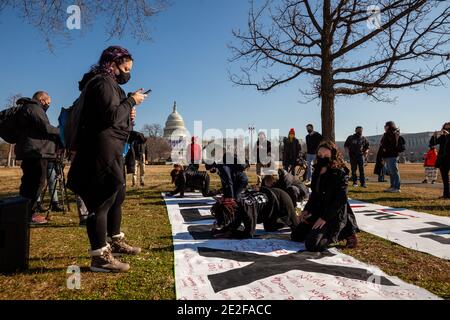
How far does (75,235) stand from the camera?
470cm

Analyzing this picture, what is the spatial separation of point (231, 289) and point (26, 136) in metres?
4.19

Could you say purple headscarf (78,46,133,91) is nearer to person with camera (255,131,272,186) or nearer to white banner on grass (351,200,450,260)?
white banner on grass (351,200,450,260)

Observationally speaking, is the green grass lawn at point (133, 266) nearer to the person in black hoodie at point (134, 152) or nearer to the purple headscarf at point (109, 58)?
the person in black hoodie at point (134, 152)

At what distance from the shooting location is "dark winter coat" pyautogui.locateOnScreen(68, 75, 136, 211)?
2.90 metres

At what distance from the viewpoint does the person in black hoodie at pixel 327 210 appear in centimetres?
397

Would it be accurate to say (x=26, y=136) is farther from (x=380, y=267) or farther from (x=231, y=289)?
(x=380, y=267)

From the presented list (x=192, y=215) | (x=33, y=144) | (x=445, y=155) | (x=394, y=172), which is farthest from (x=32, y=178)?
(x=394, y=172)

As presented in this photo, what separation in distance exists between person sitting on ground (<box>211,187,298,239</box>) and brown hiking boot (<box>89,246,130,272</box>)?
1.81 m

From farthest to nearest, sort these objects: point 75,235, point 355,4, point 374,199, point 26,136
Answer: point 355,4
point 374,199
point 26,136
point 75,235

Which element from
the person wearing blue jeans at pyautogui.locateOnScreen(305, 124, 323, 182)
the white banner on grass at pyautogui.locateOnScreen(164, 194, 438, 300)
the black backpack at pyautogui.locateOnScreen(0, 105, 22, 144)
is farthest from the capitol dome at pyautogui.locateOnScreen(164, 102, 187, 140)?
the white banner on grass at pyautogui.locateOnScreen(164, 194, 438, 300)

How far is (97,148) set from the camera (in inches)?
115

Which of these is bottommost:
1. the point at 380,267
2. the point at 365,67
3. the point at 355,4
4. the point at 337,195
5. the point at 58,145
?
the point at 380,267

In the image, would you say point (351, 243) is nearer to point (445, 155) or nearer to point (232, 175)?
point (232, 175)
